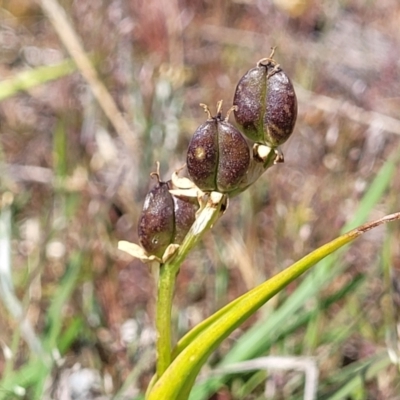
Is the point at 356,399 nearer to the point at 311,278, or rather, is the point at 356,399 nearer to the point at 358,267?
the point at 311,278

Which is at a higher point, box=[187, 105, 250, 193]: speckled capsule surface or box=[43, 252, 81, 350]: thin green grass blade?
box=[43, 252, 81, 350]: thin green grass blade

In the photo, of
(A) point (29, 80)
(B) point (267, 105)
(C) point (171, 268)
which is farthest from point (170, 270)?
(A) point (29, 80)

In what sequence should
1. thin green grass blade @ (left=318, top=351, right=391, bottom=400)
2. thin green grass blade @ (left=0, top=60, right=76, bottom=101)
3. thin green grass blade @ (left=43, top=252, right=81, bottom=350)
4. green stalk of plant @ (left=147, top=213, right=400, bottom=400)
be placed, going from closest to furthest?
green stalk of plant @ (left=147, top=213, right=400, bottom=400) < thin green grass blade @ (left=318, top=351, right=391, bottom=400) < thin green grass blade @ (left=43, top=252, right=81, bottom=350) < thin green grass blade @ (left=0, top=60, right=76, bottom=101)

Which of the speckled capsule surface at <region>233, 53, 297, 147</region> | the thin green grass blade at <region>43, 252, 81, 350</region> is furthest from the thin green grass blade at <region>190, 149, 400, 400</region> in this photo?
A: the speckled capsule surface at <region>233, 53, 297, 147</region>

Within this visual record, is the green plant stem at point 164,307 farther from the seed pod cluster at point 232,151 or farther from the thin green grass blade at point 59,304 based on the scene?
the thin green grass blade at point 59,304

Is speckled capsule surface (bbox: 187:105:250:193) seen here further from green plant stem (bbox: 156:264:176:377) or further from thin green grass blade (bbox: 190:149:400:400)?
thin green grass blade (bbox: 190:149:400:400)

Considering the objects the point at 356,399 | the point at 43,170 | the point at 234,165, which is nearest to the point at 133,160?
the point at 43,170
